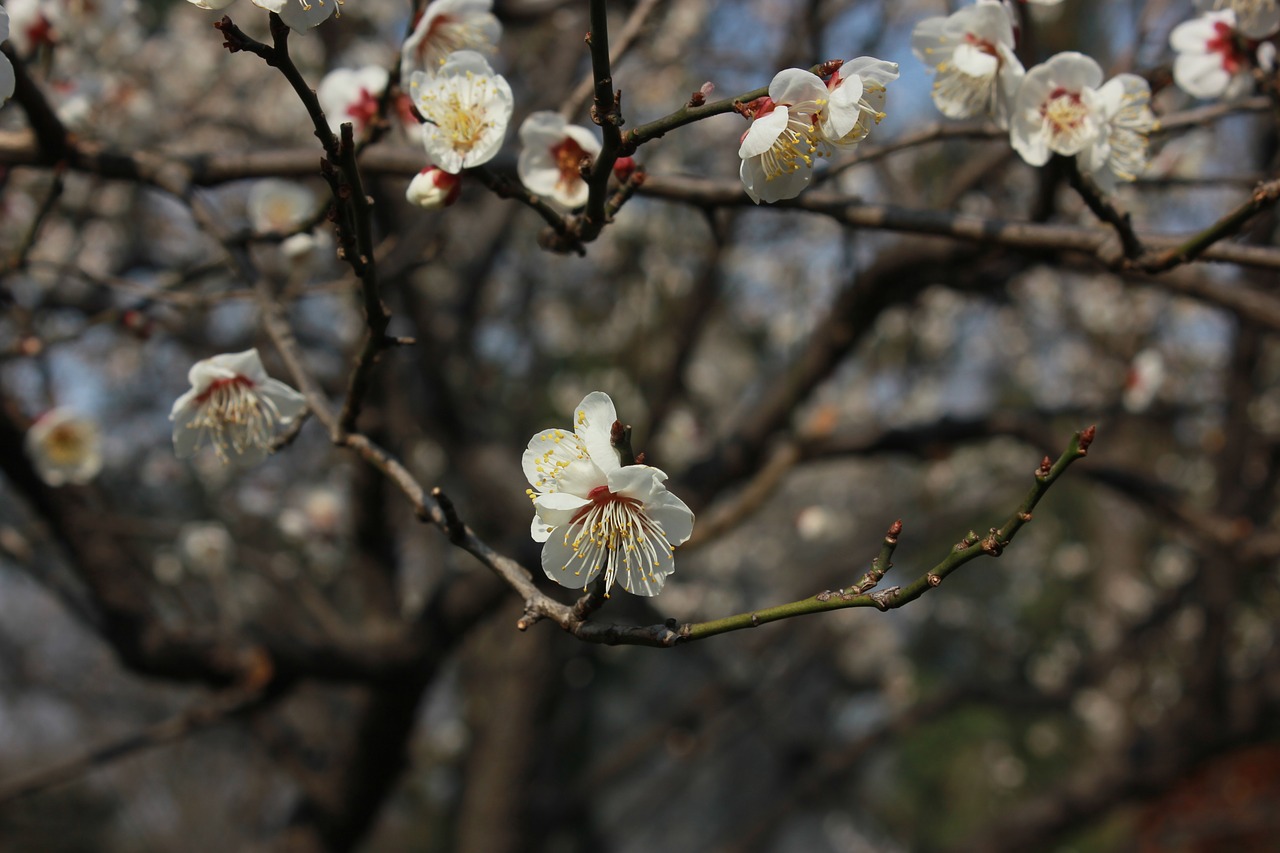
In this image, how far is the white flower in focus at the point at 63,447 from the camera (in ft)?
6.57

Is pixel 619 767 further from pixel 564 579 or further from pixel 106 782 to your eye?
pixel 106 782

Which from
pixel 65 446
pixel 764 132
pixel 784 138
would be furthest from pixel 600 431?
pixel 65 446

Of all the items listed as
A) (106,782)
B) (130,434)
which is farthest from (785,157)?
(106,782)

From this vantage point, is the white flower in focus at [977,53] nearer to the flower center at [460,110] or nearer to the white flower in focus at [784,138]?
the white flower in focus at [784,138]

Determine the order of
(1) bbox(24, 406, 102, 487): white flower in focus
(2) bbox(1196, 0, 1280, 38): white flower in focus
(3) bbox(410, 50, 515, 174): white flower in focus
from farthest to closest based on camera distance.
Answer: (1) bbox(24, 406, 102, 487): white flower in focus, (2) bbox(1196, 0, 1280, 38): white flower in focus, (3) bbox(410, 50, 515, 174): white flower in focus

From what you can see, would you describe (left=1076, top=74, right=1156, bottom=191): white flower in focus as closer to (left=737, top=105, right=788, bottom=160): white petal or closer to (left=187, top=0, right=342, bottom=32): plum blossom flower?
(left=737, top=105, right=788, bottom=160): white petal

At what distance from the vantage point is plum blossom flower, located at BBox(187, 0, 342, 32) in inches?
33.9

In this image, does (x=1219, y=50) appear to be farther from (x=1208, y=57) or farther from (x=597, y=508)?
(x=597, y=508)

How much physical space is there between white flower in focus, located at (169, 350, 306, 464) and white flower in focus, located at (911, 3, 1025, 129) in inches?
39.8

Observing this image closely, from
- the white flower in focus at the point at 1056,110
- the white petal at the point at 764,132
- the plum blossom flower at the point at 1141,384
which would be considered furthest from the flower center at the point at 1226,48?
the plum blossom flower at the point at 1141,384

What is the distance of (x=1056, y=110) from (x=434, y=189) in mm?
836

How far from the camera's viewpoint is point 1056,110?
46.8 inches

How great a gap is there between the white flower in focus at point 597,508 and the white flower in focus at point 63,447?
156cm

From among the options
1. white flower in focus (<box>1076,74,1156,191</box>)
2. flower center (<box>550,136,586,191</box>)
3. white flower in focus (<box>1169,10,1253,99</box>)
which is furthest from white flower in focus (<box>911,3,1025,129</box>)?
flower center (<box>550,136,586,191</box>)
